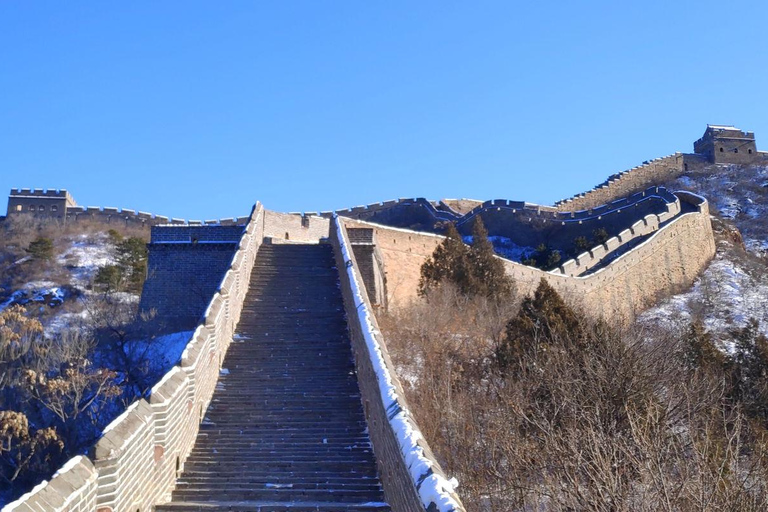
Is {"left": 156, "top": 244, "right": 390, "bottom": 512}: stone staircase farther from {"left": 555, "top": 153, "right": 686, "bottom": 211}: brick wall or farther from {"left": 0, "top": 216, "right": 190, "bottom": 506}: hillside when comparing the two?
{"left": 555, "top": 153, "right": 686, "bottom": 211}: brick wall

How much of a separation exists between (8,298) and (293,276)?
2469 centimetres

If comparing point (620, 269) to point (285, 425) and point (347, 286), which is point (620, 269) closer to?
point (347, 286)

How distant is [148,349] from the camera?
21.2 meters

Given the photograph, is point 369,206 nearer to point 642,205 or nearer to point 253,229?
point 642,205

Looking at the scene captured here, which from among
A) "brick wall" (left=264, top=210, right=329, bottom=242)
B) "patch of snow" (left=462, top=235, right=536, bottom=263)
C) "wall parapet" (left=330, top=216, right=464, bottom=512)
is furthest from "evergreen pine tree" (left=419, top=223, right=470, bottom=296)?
"patch of snow" (left=462, top=235, right=536, bottom=263)

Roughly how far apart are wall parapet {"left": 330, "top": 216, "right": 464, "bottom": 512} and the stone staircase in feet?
0.87

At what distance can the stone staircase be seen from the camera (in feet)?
24.9

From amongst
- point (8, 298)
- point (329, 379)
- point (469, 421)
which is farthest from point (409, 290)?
point (8, 298)

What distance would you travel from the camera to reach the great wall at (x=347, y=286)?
21.5 feet

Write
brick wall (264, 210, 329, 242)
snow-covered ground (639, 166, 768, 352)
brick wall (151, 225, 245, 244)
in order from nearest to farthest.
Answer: brick wall (264, 210, 329, 242)
brick wall (151, 225, 245, 244)
snow-covered ground (639, 166, 768, 352)

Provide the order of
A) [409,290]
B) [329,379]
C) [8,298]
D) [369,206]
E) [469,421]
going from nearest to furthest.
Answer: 1. [329,379]
2. [469,421]
3. [409,290]
4. [8,298]
5. [369,206]

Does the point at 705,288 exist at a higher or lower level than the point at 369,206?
lower

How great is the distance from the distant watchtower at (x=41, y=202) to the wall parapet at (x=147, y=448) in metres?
37.1

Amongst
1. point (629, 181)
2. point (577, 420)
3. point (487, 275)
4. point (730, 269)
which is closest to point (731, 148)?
point (629, 181)
